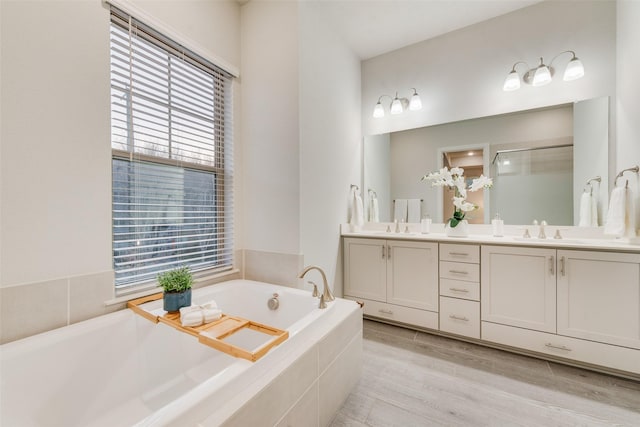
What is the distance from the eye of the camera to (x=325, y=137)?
7.78 ft

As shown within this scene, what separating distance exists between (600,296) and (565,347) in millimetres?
422

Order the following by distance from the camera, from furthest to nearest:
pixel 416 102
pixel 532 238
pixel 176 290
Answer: pixel 416 102 → pixel 532 238 → pixel 176 290

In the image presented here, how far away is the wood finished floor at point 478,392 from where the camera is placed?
1.37 meters

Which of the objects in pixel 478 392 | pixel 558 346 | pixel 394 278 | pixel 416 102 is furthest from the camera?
pixel 416 102

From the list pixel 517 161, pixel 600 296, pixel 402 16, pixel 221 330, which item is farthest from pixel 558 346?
pixel 402 16

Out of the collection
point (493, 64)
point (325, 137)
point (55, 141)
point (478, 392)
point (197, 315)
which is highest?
point (493, 64)

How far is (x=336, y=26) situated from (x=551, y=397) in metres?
3.31

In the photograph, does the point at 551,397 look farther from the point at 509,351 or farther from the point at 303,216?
the point at 303,216

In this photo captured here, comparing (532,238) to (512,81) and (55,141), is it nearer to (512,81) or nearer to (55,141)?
(512,81)

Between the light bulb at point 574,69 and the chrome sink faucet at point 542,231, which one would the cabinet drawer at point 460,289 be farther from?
the light bulb at point 574,69

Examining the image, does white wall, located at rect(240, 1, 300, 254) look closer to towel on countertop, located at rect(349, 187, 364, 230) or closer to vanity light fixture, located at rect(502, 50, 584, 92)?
towel on countertop, located at rect(349, 187, 364, 230)

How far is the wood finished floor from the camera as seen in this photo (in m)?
1.37

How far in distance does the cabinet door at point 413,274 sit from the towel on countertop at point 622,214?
3.74 ft

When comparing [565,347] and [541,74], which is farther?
[541,74]
